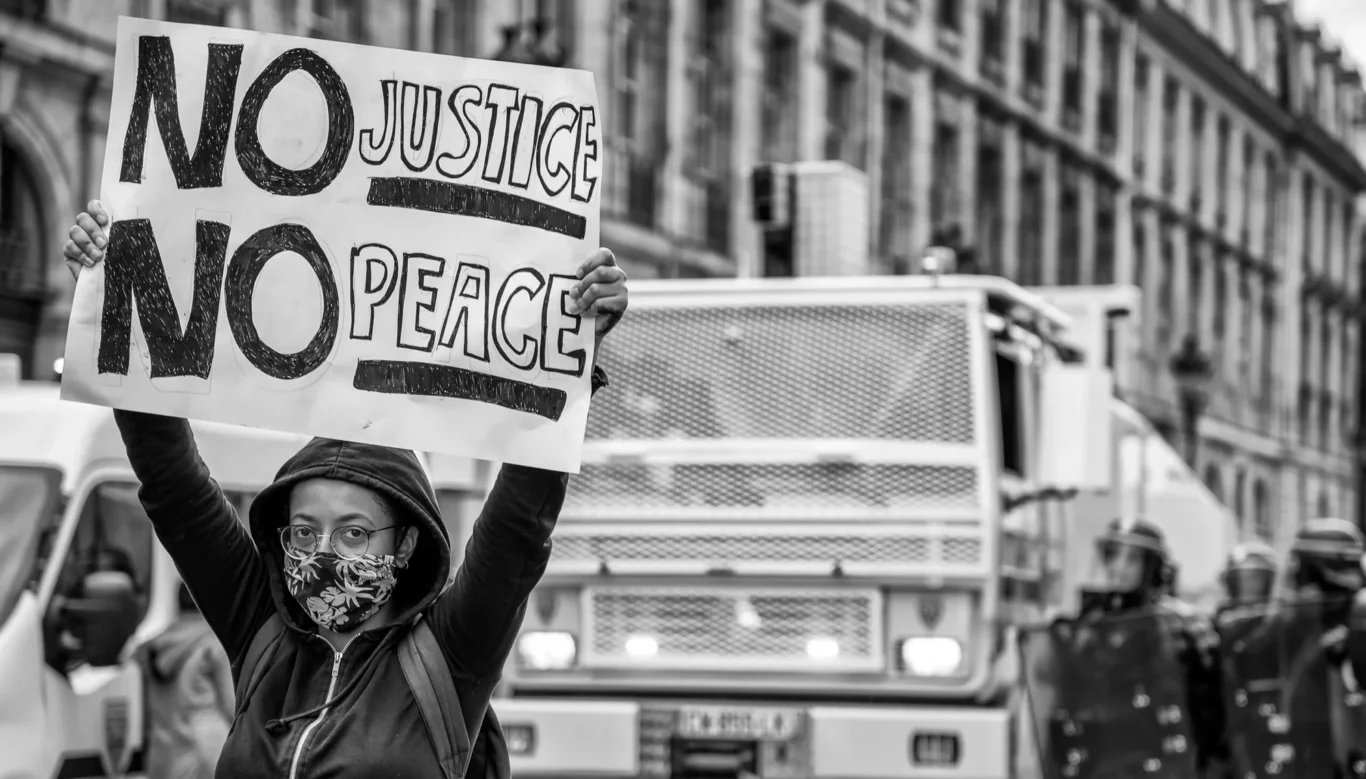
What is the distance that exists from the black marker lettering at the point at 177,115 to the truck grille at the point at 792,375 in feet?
21.3

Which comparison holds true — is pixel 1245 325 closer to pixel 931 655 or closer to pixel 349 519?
pixel 931 655

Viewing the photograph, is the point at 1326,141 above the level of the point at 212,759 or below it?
above

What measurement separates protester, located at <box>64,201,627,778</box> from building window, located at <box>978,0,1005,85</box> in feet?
115

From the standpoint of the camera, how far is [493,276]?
372cm

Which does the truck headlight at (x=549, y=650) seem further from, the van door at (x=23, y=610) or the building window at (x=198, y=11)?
the building window at (x=198, y=11)

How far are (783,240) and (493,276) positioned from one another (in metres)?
8.28

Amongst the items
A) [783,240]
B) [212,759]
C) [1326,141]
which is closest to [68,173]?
[783,240]

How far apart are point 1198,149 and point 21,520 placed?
150 ft

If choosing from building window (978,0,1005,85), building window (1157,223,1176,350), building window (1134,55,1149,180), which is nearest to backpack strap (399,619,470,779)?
building window (978,0,1005,85)

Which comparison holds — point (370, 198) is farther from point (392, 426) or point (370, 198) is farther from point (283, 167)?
point (392, 426)

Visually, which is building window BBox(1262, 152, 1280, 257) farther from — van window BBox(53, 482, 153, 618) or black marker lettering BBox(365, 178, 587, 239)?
black marker lettering BBox(365, 178, 587, 239)

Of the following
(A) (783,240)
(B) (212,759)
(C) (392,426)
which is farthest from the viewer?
(A) (783,240)

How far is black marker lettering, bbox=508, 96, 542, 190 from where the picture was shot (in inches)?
150

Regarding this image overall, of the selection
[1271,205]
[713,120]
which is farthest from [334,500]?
[1271,205]
